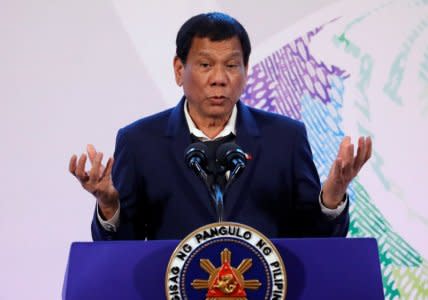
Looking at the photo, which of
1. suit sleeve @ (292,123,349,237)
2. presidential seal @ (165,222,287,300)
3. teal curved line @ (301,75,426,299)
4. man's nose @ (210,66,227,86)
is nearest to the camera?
presidential seal @ (165,222,287,300)

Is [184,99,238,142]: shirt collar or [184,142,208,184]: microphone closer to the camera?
[184,142,208,184]: microphone

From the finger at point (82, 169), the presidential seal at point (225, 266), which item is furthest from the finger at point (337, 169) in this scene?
the finger at point (82, 169)

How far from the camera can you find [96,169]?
1.91 metres

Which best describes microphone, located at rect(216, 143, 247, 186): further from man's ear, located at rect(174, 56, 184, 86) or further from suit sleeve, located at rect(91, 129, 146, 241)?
man's ear, located at rect(174, 56, 184, 86)

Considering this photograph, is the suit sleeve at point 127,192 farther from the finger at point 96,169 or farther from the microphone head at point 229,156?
the microphone head at point 229,156

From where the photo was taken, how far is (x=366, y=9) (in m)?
3.18

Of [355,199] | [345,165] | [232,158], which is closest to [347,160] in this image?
[345,165]

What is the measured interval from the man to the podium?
1.07 feet

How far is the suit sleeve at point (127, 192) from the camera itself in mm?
2232

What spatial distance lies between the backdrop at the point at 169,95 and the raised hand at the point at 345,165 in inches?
39.9

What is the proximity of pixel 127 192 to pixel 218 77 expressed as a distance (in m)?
0.42

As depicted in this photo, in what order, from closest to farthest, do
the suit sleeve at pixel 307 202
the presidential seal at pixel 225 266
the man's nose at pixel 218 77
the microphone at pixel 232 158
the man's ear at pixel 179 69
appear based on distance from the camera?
the presidential seal at pixel 225 266 < the microphone at pixel 232 158 < the suit sleeve at pixel 307 202 < the man's nose at pixel 218 77 < the man's ear at pixel 179 69

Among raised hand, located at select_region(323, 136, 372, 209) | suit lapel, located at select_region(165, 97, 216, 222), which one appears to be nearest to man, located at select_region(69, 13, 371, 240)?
suit lapel, located at select_region(165, 97, 216, 222)

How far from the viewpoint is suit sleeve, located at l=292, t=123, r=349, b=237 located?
2.14m
